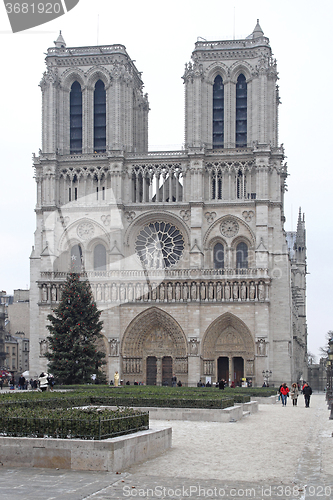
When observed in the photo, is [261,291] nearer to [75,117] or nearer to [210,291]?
[210,291]

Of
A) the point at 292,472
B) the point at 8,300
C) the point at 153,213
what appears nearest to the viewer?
the point at 292,472

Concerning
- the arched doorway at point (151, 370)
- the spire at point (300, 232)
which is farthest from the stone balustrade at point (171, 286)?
the spire at point (300, 232)

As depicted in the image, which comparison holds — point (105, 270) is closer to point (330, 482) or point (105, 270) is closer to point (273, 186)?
point (273, 186)

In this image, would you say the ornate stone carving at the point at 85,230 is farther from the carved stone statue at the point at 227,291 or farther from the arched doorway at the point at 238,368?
the arched doorway at the point at 238,368

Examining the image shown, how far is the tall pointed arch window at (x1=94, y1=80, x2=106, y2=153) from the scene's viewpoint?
56000 mm

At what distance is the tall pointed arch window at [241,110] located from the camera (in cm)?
5450

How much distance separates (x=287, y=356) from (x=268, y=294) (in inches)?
176

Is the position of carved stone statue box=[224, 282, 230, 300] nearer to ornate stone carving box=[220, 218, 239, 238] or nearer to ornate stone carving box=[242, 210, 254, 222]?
ornate stone carving box=[220, 218, 239, 238]

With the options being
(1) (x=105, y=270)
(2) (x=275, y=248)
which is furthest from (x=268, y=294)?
(1) (x=105, y=270)

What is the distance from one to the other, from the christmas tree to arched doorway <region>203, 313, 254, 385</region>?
10.9m

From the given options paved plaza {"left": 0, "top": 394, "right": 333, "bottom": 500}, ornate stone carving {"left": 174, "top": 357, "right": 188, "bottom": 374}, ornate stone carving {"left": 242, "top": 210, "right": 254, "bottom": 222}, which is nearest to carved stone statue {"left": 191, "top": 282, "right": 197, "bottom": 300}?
ornate stone carving {"left": 174, "top": 357, "right": 188, "bottom": 374}

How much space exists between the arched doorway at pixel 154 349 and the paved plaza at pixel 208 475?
108 ft

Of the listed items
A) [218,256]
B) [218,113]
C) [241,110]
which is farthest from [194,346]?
[241,110]

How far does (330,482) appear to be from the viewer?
40.4 feet
